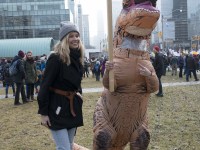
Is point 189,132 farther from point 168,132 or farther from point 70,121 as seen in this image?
point 70,121

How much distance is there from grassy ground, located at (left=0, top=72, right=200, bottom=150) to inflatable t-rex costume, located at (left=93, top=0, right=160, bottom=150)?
201 centimetres

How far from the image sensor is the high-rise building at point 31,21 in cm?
5441

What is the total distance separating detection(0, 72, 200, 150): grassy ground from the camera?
18.2 feet

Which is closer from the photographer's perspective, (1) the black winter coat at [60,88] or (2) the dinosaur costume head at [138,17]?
(2) the dinosaur costume head at [138,17]

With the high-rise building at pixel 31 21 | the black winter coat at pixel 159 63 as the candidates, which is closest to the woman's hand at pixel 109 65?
the black winter coat at pixel 159 63

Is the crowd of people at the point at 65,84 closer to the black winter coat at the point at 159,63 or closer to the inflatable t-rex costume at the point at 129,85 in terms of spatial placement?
the inflatable t-rex costume at the point at 129,85

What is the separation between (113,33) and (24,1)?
58.1 metres

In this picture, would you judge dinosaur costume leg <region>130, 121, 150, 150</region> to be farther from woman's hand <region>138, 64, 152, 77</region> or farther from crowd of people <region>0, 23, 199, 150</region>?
woman's hand <region>138, 64, 152, 77</region>

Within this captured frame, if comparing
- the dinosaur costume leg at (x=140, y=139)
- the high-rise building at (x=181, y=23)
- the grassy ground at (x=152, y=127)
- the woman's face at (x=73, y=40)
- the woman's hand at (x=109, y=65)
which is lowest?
the grassy ground at (x=152, y=127)

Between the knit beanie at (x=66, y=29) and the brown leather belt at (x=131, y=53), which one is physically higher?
the knit beanie at (x=66, y=29)

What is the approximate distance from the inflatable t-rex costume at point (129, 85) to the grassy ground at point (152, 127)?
2013 millimetres

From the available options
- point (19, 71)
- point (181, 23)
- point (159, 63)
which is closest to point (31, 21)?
point (181, 23)

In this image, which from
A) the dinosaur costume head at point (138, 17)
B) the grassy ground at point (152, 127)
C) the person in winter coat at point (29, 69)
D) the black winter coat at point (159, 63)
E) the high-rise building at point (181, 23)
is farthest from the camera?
the high-rise building at point (181, 23)

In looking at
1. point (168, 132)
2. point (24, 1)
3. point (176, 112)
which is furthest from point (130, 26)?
point (24, 1)
